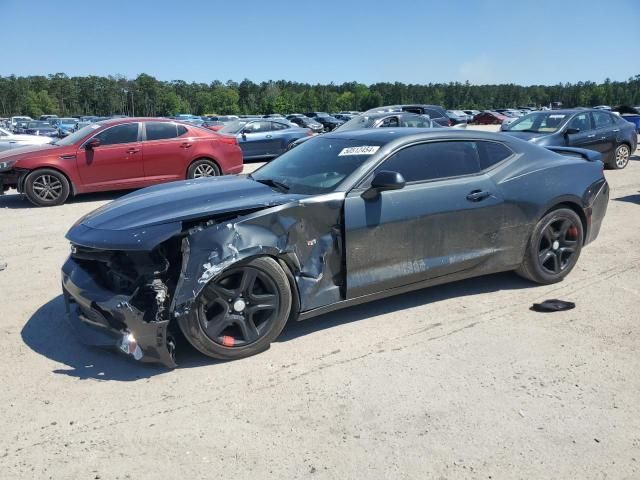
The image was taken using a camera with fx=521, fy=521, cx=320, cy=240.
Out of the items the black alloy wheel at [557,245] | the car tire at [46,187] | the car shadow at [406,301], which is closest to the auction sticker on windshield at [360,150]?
the car shadow at [406,301]

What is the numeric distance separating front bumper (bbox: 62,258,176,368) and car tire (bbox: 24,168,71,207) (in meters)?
6.26

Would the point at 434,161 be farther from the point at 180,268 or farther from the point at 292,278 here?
the point at 180,268

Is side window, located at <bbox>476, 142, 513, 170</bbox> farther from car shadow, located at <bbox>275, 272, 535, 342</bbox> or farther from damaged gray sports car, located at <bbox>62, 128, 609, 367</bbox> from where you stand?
car shadow, located at <bbox>275, 272, 535, 342</bbox>

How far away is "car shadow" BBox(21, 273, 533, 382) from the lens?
3.42 meters

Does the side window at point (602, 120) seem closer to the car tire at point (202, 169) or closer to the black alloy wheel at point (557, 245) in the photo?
the black alloy wheel at point (557, 245)

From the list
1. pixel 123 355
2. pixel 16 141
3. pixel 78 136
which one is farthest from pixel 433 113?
pixel 123 355

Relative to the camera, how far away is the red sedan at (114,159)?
9008 mm

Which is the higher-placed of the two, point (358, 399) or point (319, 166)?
point (319, 166)

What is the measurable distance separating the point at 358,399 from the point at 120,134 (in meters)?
8.16

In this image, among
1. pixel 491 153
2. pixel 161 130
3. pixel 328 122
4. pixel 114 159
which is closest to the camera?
pixel 491 153

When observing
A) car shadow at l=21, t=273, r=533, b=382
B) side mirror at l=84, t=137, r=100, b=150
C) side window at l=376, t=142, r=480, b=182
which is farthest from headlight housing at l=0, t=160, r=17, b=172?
side window at l=376, t=142, r=480, b=182

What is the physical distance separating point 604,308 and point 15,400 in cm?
440

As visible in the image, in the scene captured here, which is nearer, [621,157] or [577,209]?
[577,209]

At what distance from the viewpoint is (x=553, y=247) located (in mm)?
4898
